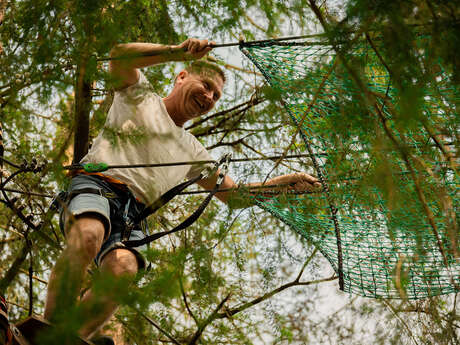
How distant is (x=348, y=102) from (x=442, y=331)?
114 centimetres

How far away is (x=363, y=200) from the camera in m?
1.84

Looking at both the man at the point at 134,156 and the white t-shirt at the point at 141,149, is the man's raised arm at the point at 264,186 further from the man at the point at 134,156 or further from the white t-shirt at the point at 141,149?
the white t-shirt at the point at 141,149

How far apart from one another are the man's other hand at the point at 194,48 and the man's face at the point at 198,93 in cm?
51

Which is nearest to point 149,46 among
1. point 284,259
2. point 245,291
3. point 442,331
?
point 284,259

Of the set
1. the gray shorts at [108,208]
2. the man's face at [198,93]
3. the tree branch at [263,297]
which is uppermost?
the man's face at [198,93]

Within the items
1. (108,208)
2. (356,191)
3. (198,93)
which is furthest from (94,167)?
(356,191)

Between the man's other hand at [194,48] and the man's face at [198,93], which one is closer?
the man's other hand at [194,48]

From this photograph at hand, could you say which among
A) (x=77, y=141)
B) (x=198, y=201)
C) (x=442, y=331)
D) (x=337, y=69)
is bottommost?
(x=442, y=331)

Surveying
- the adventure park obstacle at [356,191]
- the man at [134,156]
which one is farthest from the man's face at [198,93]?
the adventure park obstacle at [356,191]

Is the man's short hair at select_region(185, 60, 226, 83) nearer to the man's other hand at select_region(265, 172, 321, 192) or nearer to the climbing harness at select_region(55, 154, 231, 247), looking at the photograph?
the climbing harness at select_region(55, 154, 231, 247)

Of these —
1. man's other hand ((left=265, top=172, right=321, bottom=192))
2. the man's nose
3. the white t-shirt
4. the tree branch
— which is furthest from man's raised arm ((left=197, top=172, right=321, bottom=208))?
the tree branch

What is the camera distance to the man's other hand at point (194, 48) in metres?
1.71

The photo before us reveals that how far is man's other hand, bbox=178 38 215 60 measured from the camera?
67.3 inches

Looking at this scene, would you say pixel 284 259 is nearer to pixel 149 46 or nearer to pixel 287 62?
pixel 287 62
